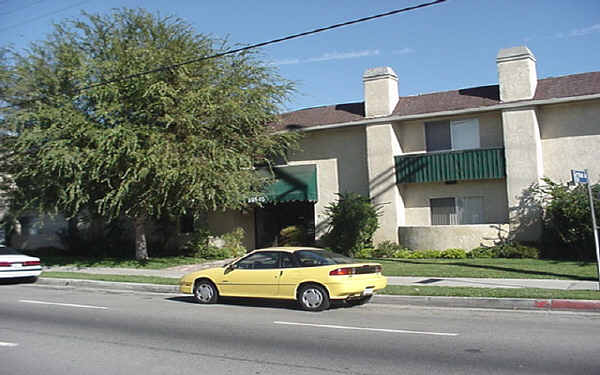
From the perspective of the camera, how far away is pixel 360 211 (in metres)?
24.1

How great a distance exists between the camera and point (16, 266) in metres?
19.0

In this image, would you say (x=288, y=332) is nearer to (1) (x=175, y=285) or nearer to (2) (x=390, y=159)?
(1) (x=175, y=285)

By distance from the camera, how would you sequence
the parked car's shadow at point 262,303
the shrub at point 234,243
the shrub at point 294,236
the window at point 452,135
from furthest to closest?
the shrub at point 294,236 < the shrub at point 234,243 < the window at point 452,135 < the parked car's shadow at point 262,303

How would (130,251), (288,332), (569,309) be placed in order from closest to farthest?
(288,332), (569,309), (130,251)

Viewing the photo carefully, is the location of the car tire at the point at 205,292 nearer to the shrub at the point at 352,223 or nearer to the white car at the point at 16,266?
the white car at the point at 16,266

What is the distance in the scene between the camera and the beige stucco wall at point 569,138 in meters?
22.6

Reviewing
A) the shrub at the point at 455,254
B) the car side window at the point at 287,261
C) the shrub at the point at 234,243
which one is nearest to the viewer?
the car side window at the point at 287,261

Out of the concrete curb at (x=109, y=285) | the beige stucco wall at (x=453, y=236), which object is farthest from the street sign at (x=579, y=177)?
the concrete curb at (x=109, y=285)

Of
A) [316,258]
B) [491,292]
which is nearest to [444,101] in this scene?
[491,292]

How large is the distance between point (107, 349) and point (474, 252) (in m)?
17.3

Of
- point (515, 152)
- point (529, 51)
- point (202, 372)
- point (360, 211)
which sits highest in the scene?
point (529, 51)

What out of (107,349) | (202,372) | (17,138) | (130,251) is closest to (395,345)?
(202,372)

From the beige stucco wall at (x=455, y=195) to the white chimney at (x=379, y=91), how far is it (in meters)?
3.45

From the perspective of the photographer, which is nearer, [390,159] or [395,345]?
[395,345]
